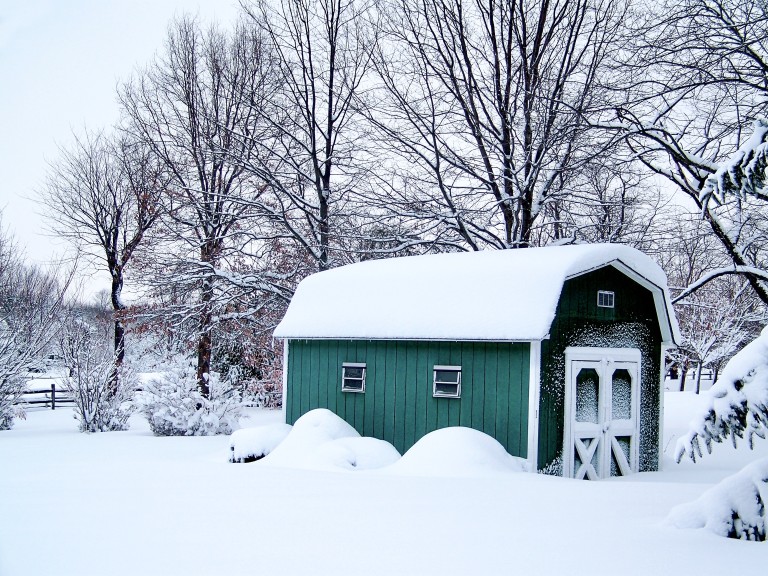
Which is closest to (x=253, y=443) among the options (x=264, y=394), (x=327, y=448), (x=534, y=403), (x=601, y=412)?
(x=327, y=448)

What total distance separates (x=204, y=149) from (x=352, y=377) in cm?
1103

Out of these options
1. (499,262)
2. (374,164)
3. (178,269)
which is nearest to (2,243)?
(178,269)

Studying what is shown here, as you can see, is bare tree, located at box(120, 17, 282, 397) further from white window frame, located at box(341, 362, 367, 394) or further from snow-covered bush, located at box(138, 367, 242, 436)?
white window frame, located at box(341, 362, 367, 394)

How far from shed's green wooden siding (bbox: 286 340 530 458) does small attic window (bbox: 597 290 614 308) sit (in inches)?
69.7

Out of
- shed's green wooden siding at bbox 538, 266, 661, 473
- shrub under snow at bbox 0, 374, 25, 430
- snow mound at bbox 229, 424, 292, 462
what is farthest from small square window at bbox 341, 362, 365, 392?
shrub under snow at bbox 0, 374, 25, 430

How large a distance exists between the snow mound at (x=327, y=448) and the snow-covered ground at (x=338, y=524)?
63 cm

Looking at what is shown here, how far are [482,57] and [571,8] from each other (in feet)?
7.98

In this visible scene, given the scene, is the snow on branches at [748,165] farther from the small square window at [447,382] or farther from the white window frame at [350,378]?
the white window frame at [350,378]

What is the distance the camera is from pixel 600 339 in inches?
466

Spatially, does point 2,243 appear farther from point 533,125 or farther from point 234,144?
point 533,125

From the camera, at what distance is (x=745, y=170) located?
623cm

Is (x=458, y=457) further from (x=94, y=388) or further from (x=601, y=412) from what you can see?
(x=94, y=388)

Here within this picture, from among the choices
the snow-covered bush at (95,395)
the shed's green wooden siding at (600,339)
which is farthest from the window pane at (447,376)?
the snow-covered bush at (95,395)

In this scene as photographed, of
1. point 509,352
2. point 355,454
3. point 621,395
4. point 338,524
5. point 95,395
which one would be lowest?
point 355,454
